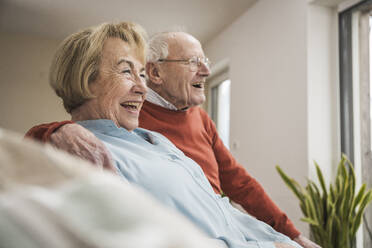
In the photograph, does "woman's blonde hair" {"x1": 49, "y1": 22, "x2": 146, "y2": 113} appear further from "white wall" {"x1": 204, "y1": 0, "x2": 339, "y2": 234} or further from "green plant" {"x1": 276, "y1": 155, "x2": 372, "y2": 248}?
"white wall" {"x1": 204, "y1": 0, "x2": 339, "y2": 234}

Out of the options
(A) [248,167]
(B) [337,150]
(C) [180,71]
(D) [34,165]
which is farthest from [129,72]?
(A) [248,167]

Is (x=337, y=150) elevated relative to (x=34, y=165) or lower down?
lower down

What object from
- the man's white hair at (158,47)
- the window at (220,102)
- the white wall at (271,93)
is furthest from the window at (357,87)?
the window at (220,102)

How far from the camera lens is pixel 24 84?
15.4ft

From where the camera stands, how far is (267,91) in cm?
326

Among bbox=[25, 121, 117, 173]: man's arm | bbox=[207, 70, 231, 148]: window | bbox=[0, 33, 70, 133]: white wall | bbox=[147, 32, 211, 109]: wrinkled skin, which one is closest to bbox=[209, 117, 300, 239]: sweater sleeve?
bbox=[147, 32, 211, 109]: wrinkled skin

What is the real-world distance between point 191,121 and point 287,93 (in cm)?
186

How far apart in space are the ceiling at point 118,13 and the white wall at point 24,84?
237 mm

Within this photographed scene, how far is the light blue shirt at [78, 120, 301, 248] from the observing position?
29.0 inches

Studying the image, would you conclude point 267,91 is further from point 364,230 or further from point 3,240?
point 3,240

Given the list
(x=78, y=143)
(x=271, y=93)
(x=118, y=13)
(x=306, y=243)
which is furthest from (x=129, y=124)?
(x=118, y=13)

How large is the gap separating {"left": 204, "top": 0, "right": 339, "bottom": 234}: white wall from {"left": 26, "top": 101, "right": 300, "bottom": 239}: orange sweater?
1.49 m

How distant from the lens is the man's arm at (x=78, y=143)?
1.91ft

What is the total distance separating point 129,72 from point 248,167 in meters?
2.81
